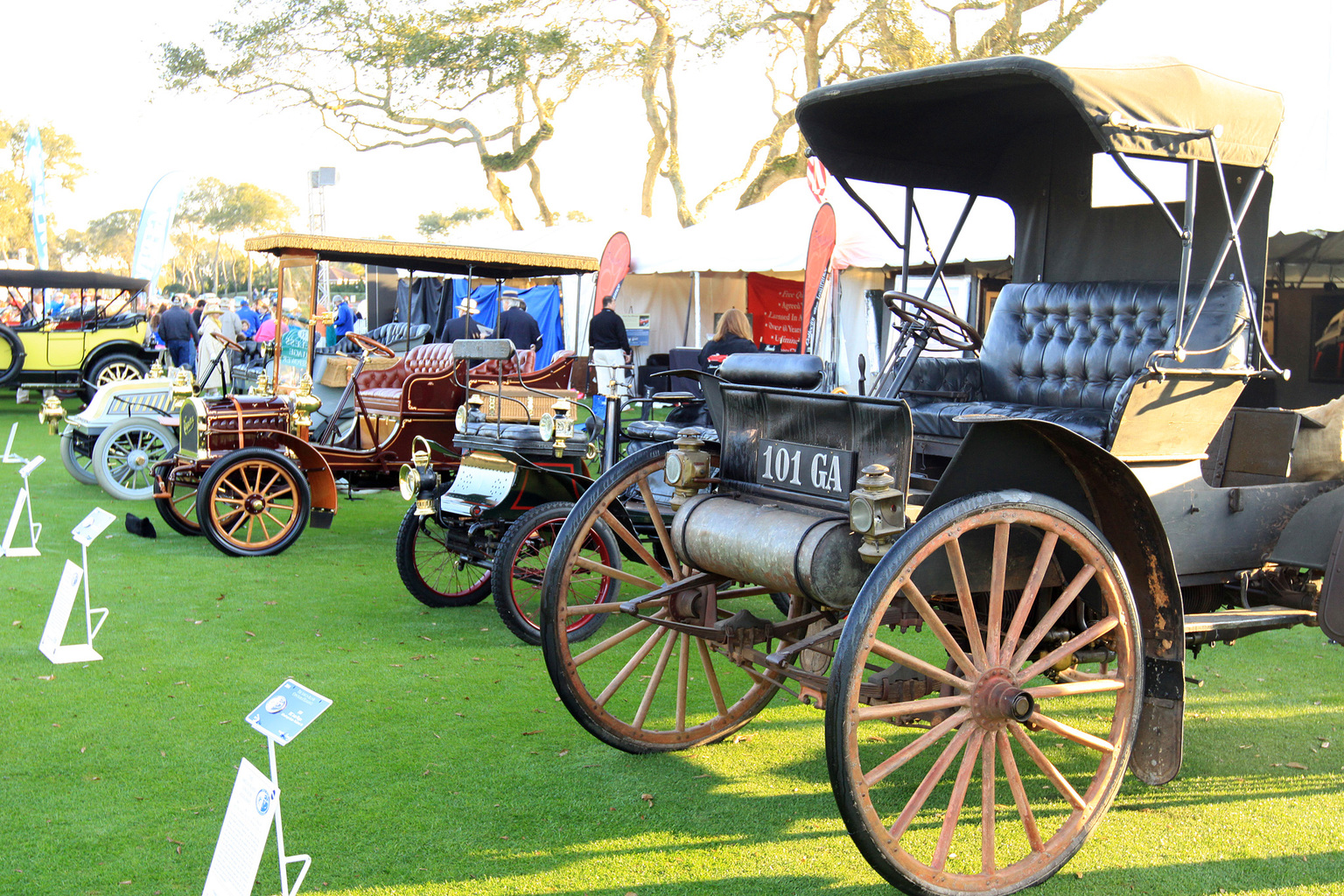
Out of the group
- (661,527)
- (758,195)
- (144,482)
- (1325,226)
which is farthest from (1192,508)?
(758,195)

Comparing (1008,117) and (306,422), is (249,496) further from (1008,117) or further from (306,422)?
(1008,117)

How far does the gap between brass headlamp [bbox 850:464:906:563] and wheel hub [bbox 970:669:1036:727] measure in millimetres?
407

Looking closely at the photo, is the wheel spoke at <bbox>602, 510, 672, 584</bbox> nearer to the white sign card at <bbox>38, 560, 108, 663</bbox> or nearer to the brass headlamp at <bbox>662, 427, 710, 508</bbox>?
the brass headlamp at <bbox>662, 427, 710, 508</bbox>

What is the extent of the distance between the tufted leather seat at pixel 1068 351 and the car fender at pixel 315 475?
Result: 4.19 m

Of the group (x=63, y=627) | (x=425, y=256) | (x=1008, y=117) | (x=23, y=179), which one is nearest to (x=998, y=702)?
(x=1008, y=117)

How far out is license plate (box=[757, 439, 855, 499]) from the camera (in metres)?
2.94

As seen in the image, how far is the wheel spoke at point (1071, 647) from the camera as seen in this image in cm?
280

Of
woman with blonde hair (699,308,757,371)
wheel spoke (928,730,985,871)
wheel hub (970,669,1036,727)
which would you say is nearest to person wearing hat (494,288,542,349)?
woman with blonde hair (699,308,757,371)

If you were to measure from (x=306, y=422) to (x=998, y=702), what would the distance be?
5.64m

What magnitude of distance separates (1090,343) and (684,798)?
2.35 m

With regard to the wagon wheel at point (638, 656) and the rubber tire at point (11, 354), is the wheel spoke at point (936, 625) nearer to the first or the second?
the wagon wheel at point (638, 656)

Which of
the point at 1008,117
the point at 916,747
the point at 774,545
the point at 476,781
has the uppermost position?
the point at 1008,117

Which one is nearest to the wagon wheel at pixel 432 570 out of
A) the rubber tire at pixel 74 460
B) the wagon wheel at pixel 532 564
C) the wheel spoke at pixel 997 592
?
the wagon wheel at pixel 532 564

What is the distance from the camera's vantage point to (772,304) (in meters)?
17.1
